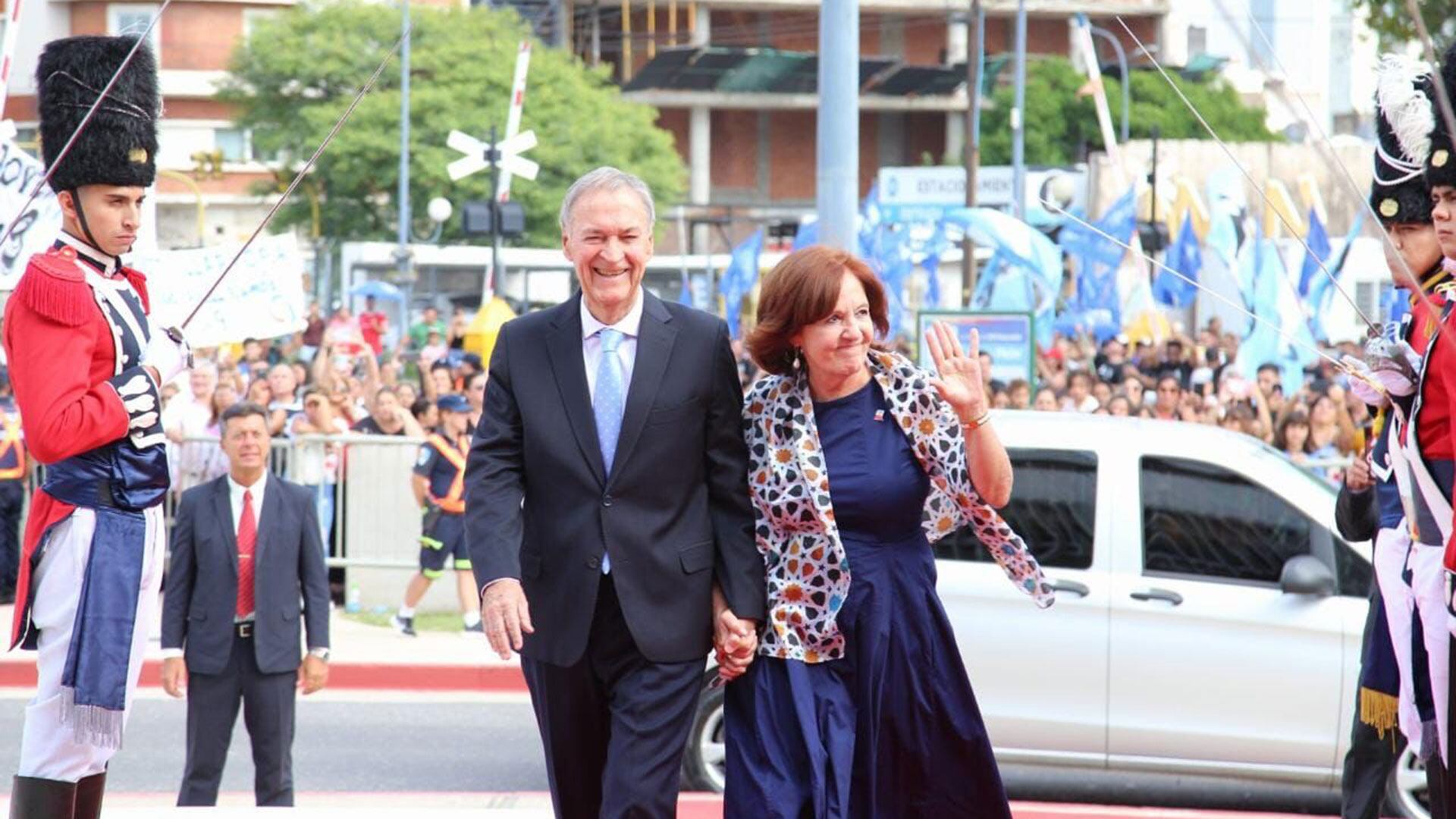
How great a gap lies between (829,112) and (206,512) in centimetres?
386

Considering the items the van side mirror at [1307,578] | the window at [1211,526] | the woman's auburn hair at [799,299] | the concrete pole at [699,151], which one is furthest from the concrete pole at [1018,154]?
the woman's auburn hair at [799,299]

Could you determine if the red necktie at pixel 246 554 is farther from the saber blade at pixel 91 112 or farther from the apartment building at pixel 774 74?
the apartment building at pixel 774 74

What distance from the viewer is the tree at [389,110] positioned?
4897cm

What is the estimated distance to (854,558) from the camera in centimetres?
466

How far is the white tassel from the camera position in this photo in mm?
4449

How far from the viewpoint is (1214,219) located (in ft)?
85.7

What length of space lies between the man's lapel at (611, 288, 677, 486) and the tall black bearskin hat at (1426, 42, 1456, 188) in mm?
1669

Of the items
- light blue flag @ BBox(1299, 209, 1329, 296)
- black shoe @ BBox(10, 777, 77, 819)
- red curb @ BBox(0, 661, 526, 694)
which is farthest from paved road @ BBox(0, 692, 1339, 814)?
light blue flag @ BBox(1299, 209, 1329, 296)

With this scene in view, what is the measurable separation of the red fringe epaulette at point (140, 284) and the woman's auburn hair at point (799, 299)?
1.51 meters

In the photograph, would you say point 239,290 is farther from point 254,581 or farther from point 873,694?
point 873,694

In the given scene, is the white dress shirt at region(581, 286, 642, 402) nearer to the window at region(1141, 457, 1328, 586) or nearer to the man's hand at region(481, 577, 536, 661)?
the man's hand at region(481, 577, 536, 661)

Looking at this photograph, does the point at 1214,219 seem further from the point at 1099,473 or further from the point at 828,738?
the point at 828,738

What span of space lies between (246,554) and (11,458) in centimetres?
699

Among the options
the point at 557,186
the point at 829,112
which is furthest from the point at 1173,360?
the point at 557,186
